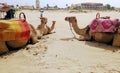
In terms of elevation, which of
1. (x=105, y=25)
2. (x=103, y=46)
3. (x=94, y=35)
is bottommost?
(x=103, y=46)

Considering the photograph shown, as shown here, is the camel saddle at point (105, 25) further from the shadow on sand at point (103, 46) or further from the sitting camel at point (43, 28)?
the sitting camel at point (43, 28)

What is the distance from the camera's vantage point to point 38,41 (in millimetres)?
10258

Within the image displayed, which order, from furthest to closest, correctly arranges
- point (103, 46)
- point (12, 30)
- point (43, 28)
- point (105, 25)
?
point (43, 28) → point (105, 25) → point (103, 46) → point (12, 30)

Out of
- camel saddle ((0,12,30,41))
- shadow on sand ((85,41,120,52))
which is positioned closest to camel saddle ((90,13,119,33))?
shadow on sand ((85,41,120,52))

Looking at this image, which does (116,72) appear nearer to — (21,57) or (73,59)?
(73,59)

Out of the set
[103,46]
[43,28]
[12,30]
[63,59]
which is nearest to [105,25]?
[103,46]

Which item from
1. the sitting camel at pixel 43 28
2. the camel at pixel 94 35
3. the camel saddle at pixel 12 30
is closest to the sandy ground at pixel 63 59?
the camel at pixel 94 35

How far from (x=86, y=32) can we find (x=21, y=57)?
11.5 ft

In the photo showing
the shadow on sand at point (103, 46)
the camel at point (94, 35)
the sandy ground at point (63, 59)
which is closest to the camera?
the sandy ground at point (63, 59)

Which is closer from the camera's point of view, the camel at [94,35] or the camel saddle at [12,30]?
the camel saddle at [12,30]

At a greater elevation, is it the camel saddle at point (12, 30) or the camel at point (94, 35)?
the camel saddle at point (12, 30)

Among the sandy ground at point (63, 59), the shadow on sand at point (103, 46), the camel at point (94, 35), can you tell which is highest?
the camel at point (94, 35)

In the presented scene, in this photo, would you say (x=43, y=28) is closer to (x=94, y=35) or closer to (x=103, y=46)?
(x=94, y=35)

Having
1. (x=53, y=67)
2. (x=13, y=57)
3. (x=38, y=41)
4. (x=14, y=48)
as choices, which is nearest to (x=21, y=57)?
(x=13, y=57)
